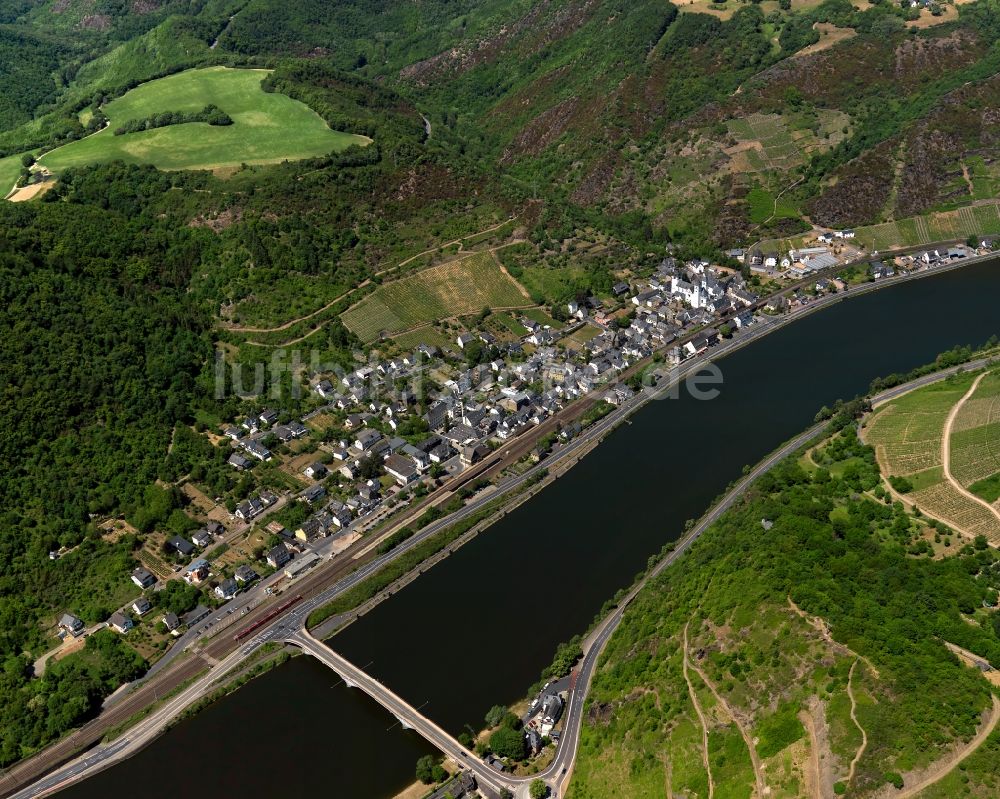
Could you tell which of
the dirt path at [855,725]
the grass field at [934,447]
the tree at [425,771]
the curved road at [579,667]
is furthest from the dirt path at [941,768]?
the tree at [425,771]

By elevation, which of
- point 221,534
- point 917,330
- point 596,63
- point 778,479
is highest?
point 596,63

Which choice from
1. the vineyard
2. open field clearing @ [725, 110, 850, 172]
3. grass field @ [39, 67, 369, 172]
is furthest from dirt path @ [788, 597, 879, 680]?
grass field @ [39, 67, 369, 172]

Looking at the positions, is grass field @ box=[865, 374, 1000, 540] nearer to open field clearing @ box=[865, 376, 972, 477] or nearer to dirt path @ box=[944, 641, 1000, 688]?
open field clearing @ box=[865, 376, 972, 477]

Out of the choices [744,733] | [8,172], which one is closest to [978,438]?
[744,733]

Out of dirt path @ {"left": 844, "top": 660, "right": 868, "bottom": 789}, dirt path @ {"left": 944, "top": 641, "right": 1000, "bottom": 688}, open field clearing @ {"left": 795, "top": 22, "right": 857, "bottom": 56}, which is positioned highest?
open field clearing @ {"left": 795, "top": 22, "right": 857, "bottom": 56}

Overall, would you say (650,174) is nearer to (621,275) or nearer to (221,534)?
(621,275)

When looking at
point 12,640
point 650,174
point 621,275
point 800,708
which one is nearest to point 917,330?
point 621,275

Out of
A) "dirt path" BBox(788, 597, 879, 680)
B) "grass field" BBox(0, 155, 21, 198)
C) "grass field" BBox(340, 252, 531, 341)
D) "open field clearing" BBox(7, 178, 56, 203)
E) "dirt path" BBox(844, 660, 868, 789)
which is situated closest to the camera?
"dirt path" BBox(844, 660, 868, 789)
